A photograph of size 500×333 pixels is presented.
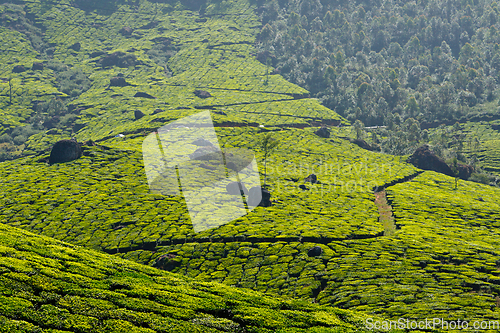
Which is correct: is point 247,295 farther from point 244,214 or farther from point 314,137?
point 314,137

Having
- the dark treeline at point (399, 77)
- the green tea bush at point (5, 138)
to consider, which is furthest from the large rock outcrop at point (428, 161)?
the green tea bush at point (5, 138)

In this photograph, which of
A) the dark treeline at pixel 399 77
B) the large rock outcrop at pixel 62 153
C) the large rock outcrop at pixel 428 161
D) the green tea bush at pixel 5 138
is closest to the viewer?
the large rock outcrop at pixel 62 153

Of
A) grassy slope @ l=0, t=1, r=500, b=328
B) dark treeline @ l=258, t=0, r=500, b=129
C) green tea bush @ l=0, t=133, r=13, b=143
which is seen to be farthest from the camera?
dark treeline @ l=258, t=0, r=500, b=129

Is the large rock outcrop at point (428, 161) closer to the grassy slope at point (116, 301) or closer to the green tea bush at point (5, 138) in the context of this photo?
the grassy slope at point (116, 301)

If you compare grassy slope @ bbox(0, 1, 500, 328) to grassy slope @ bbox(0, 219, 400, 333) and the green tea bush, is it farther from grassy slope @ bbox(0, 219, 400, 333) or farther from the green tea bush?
grassy slope @ bbox(0, 219, 400, 333)

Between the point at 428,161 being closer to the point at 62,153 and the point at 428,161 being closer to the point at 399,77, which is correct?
the point at 399,77

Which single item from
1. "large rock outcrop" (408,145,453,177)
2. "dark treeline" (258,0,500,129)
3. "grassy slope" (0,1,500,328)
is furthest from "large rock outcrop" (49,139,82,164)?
"dark treeline" (258,0,500,129)

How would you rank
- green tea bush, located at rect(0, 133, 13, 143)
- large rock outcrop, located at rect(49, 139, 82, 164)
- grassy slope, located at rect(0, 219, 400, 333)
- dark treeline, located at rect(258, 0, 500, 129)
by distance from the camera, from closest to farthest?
grassy slope, located at rect(0, 219, 400, 333)
large rock outcrop, located at rect(49, 139, 82, 164)
green tea bush, located at rect(0, 133, 13, 143)
dark treeline, located at rect(258, 0, 500, 129)

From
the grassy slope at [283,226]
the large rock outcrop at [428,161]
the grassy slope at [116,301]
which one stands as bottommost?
the large rock outcrop at [428,161]
